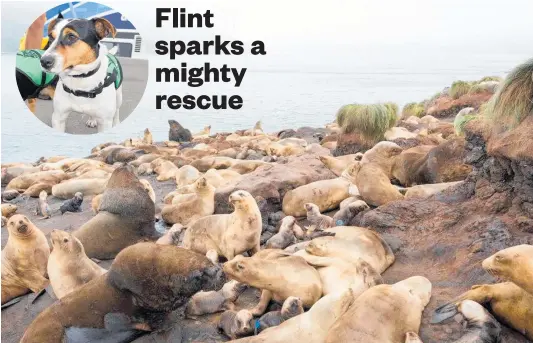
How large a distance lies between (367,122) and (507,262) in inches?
319

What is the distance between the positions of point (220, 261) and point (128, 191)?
1619 millimetres

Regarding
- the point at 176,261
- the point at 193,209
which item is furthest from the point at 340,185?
the point at 176,261

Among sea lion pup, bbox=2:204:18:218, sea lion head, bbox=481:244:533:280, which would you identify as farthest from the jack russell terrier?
sea lion head, bbox=481:244:533:280

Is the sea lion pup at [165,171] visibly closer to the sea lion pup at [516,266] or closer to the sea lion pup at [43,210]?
the sea lion pup at [43,210]

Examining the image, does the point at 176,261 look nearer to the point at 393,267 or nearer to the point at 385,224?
the point at 393,267

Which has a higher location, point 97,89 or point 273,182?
point 97,89

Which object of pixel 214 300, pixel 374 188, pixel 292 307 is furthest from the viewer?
pixel 374 188

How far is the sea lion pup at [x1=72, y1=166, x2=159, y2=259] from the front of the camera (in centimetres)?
595

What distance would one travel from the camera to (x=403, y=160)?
7.65 metres

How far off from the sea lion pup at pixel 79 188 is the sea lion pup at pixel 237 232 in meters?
4.91

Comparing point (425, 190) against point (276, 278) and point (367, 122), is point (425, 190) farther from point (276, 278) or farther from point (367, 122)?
point (367, 122)

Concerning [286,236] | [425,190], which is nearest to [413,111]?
[425,190]

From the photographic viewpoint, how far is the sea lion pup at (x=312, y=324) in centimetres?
331

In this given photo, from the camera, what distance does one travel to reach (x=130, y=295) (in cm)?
383
